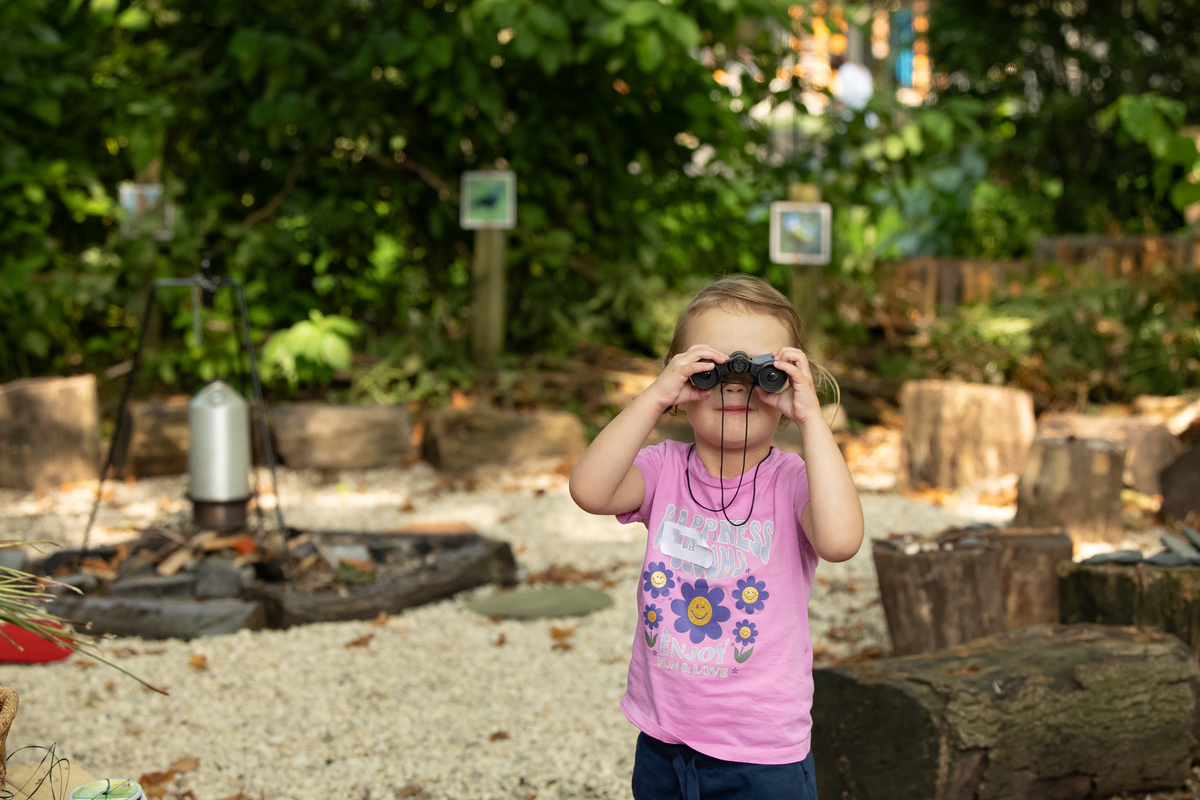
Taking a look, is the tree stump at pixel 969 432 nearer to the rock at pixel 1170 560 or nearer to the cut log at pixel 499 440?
the cut log at pixel 499 440

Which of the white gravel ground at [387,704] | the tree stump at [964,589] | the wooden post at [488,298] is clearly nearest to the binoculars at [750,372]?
the white gravel ground at [387,704]

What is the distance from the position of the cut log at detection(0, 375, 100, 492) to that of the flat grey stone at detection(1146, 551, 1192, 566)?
4.79 m

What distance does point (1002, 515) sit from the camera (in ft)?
15.1

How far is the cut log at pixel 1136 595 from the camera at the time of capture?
250cm

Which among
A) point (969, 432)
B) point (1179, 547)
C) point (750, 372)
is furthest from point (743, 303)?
point (969, 432)

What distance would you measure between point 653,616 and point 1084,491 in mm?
3205

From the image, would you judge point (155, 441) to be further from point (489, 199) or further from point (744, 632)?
point (744, 632)

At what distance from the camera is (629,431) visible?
1.39 m

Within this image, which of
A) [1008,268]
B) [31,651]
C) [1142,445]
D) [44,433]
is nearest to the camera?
[31,651]

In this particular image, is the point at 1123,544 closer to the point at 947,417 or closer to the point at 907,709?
the point at 947,417

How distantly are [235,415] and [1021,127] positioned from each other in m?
7.87

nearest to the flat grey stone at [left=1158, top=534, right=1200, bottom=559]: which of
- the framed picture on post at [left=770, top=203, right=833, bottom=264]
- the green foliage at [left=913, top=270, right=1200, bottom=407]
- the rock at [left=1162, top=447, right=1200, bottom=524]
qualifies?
the rock at [left=1162, top=447, right=1200, bottom=524]

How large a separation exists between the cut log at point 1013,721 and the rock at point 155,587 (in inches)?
87.5

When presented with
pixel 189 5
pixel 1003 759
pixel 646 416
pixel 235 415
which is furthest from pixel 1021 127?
pixel 646 416
